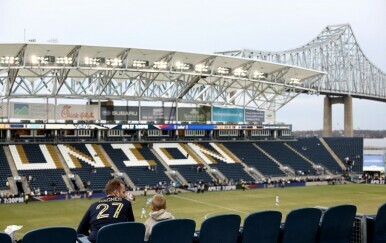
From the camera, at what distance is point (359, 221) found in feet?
26.6

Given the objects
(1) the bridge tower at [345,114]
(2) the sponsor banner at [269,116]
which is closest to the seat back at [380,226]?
(2) the sponsor banner at [269,116]

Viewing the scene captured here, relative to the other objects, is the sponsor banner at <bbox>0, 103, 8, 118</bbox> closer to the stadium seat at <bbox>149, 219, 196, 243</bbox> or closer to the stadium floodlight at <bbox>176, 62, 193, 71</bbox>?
the stadium floodlight at <bbox>176, 62, 193, 71</bbox>

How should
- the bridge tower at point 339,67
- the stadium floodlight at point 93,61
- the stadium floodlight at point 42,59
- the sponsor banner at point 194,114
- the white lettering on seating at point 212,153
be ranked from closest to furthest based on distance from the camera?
the stadium floodlight at point 42,59
the stadium floodlight at point 93,61
the white lettering on seating at point 212,153
the sponsor banner at point 194,114
the bridge tower at point 339,67

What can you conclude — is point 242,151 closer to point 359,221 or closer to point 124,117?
point 124,117

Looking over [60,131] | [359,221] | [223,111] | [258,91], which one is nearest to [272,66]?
[258,91]

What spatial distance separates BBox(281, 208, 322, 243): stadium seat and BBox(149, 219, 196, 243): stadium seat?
1.64 metres

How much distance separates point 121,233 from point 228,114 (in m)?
63.0

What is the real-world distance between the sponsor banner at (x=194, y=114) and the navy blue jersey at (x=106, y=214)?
2344 inches

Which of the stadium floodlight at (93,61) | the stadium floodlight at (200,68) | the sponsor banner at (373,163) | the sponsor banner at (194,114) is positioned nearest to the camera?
the stadium floodlight at (93,61)

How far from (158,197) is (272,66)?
193ft

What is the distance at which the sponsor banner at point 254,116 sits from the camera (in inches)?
2788

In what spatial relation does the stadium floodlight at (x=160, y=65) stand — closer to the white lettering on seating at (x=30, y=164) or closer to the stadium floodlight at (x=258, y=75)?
the stadium floodlight at (x=258, y=75)

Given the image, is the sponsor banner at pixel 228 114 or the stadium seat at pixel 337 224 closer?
the stadium seat at pixel 337 224

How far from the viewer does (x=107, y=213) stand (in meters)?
6.86
